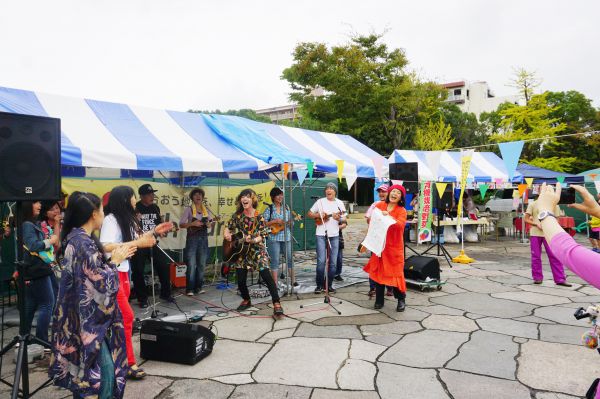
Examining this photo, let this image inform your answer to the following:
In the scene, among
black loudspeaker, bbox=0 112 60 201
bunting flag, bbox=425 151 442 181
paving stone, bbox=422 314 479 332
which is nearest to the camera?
black loudspeaker, bbox=0 112 60 201

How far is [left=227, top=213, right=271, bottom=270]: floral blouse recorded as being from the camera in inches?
203

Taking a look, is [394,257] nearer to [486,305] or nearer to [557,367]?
[486,305]

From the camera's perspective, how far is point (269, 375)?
355 cm

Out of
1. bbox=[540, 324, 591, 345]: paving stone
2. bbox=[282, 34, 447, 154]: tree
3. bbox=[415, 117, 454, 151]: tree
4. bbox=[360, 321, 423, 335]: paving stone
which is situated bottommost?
bbox=[360, 321, 423, 335]: paving stone

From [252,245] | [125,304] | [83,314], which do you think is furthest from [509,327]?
[83,314]

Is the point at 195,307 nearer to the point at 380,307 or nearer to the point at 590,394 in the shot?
the point at 380,307

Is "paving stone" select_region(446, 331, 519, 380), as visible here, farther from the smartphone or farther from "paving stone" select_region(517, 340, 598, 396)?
the smartphone

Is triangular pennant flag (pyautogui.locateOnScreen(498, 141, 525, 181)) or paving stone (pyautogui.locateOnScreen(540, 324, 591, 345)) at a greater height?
triangular pennant flag (pyautogui.locateOnScreen(498, 141, 525, 181))

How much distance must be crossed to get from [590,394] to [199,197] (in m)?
5.95

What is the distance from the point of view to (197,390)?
10.7ft

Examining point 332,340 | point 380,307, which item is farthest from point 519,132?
point 332,340

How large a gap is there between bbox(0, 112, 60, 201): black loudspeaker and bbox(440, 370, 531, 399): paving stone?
3631 mm

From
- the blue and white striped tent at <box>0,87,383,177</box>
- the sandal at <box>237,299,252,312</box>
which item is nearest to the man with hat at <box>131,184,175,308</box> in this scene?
the blue and white striped tent at <box>0,87,383,177</box>

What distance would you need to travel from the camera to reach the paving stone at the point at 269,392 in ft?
10.3
